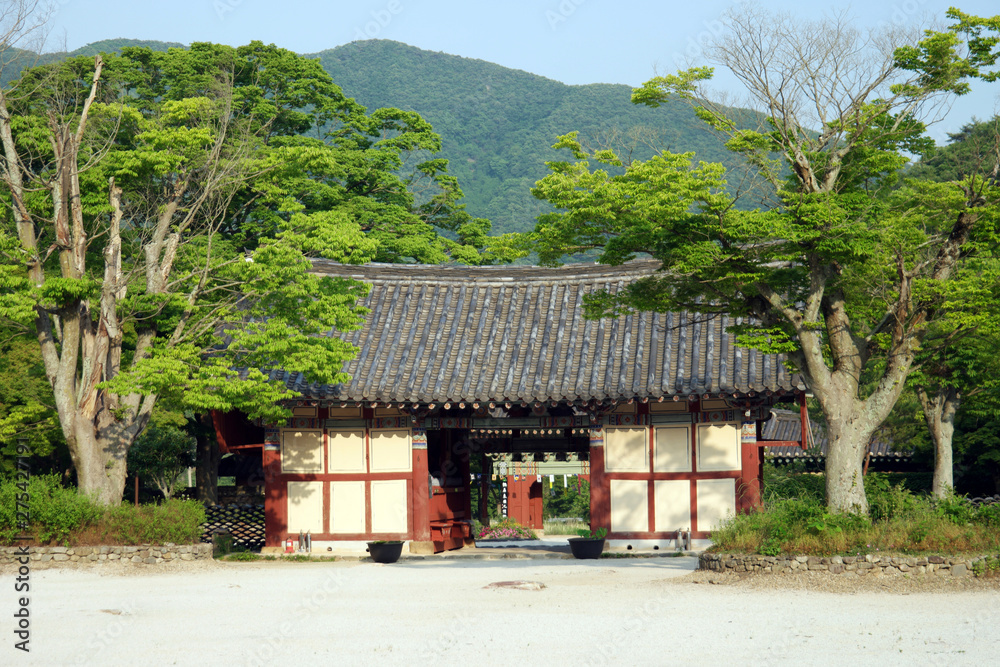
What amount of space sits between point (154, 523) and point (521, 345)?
28.0 ft

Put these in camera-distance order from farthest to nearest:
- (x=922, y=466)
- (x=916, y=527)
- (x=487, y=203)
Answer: (x=487, y=203)
(x=922, y=466)
(x=916, y=527)

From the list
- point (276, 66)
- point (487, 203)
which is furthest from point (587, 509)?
point (487, 203)

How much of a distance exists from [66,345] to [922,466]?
26.9 metres

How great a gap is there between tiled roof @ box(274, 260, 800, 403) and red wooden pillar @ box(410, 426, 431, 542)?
1.66m

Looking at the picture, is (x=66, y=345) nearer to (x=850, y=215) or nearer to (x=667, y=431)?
(x=667, y=431)

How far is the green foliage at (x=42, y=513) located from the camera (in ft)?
52.7

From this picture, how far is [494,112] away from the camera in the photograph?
406 ft

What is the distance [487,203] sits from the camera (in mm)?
93750

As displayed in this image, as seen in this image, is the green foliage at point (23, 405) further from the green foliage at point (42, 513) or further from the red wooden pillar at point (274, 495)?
the red wooden pillar at point (274, 495)

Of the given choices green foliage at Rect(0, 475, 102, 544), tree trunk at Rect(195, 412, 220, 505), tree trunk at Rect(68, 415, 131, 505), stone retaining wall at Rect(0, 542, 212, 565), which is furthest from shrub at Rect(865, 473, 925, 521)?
tree trunk at Rect(195, 412, 220, 505)

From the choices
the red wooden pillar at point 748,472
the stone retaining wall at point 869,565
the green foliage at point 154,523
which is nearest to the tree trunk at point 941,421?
the red wooden pillar at point 748,472

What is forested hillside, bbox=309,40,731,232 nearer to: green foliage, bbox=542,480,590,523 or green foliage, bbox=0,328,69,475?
green foliage, bbox=542,480,590,523

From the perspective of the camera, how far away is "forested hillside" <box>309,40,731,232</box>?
306ft

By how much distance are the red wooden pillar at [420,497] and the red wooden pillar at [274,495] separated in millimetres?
2887
